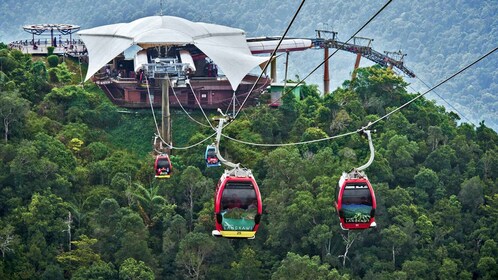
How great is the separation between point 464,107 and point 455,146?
243 feet

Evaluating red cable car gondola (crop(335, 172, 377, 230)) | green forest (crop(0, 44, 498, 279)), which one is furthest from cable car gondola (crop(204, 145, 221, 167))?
red cable car gondola (crop(335, 172, 377, 230))

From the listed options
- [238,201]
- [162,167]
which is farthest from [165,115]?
[238,201]

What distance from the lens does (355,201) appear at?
158 feet

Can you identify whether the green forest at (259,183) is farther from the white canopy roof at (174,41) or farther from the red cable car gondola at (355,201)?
the red cable car gondola at (355,201)

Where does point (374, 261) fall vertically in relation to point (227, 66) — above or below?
below

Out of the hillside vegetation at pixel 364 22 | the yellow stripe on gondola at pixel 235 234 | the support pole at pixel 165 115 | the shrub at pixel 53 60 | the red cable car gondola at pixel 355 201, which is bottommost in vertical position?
the yellow stripe on gondola at pixel 235 234

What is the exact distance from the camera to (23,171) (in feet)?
237

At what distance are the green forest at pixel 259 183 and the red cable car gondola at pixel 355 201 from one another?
20375 millimetres

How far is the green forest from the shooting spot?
230 ft

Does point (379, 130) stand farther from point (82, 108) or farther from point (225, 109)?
point (82, 108)

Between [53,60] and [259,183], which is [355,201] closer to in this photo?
[259,183]

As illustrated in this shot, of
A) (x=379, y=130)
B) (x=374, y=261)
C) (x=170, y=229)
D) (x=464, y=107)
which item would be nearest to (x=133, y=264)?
(x=170, y=229)

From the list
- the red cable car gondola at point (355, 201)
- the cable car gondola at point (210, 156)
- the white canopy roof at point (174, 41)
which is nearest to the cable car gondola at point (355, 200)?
the red cable car gondola at point (355, 201)

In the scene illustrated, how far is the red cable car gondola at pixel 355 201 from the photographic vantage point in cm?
4778
